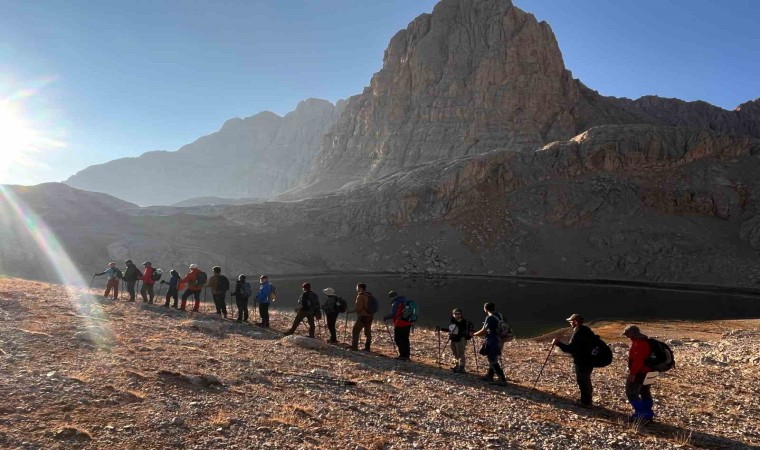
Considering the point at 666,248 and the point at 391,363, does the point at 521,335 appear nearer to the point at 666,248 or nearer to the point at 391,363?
the point at 391,363

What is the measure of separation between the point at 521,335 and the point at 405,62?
116m

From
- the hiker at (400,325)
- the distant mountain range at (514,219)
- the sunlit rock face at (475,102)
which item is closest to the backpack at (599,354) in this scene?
the hiker at (400,325)

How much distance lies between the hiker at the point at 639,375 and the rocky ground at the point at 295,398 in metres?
0.36

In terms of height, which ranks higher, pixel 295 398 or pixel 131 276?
pixel 131 276

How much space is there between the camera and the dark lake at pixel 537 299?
1478 inches

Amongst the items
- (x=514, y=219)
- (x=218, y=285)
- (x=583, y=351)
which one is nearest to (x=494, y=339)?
(x=583, y=351)

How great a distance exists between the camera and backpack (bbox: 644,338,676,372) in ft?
30.7

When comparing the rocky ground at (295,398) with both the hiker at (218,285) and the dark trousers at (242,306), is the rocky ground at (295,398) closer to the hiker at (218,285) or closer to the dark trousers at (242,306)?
the dark trousers at (242,306)

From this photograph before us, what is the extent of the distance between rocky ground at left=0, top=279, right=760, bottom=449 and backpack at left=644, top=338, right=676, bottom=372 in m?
1.27

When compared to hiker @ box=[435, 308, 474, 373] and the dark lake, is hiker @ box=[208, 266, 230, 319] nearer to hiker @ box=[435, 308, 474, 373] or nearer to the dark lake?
hiker @ box=[435, 308, 474, 373]

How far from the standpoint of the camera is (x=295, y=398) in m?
9.82

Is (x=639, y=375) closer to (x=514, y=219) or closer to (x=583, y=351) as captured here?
(x=583, y=351)

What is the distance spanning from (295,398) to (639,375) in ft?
23.9

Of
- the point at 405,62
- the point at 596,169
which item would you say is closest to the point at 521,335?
the point at 596,169
